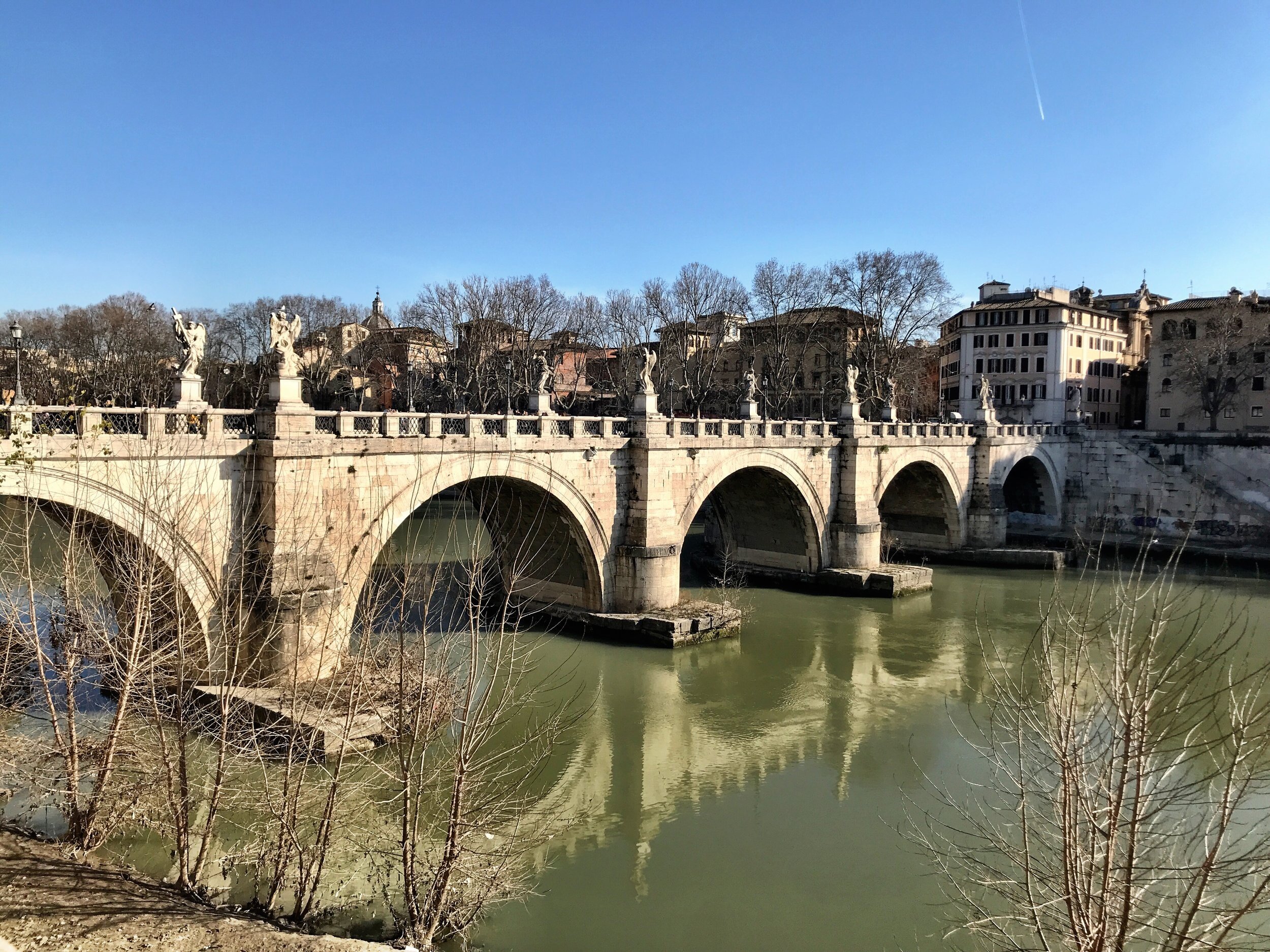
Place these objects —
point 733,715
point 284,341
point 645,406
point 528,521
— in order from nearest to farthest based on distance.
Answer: point 284,341 < point 733,715 < point 645,406 < point 528,521

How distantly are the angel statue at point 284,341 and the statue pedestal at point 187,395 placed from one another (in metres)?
1.12

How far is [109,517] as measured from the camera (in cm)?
1120

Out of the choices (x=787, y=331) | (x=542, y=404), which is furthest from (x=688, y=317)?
(x=542, y=404)

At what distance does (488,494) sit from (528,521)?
125 cm

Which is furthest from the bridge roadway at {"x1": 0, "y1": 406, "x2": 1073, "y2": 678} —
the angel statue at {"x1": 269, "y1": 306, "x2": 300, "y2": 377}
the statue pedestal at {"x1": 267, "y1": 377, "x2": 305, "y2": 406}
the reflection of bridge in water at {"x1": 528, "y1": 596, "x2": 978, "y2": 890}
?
the reflection of bridge in water at {"x1": 528, "y1": 596, "x2": 978, "y2": 890}

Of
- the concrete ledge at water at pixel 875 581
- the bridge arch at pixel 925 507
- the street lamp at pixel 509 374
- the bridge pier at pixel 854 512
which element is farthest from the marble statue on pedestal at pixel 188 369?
the bridge arch at pixel 925 507

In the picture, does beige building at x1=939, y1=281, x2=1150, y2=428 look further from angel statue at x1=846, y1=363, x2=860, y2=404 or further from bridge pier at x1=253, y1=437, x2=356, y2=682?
bridge pier at x1=253, y1=437, x2=356, y2=682

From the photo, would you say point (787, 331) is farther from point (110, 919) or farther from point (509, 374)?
point (110, 919)

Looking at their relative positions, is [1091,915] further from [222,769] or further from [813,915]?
[222,769]

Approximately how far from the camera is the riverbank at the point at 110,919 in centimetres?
637

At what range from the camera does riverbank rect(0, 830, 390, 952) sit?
6.37 m

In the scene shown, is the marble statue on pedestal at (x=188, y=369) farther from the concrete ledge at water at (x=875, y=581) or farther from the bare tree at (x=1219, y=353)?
the bare tree at (x=1219, y=353)

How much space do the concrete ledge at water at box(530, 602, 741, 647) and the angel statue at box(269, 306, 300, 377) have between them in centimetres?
751

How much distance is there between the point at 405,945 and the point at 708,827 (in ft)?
16.8
